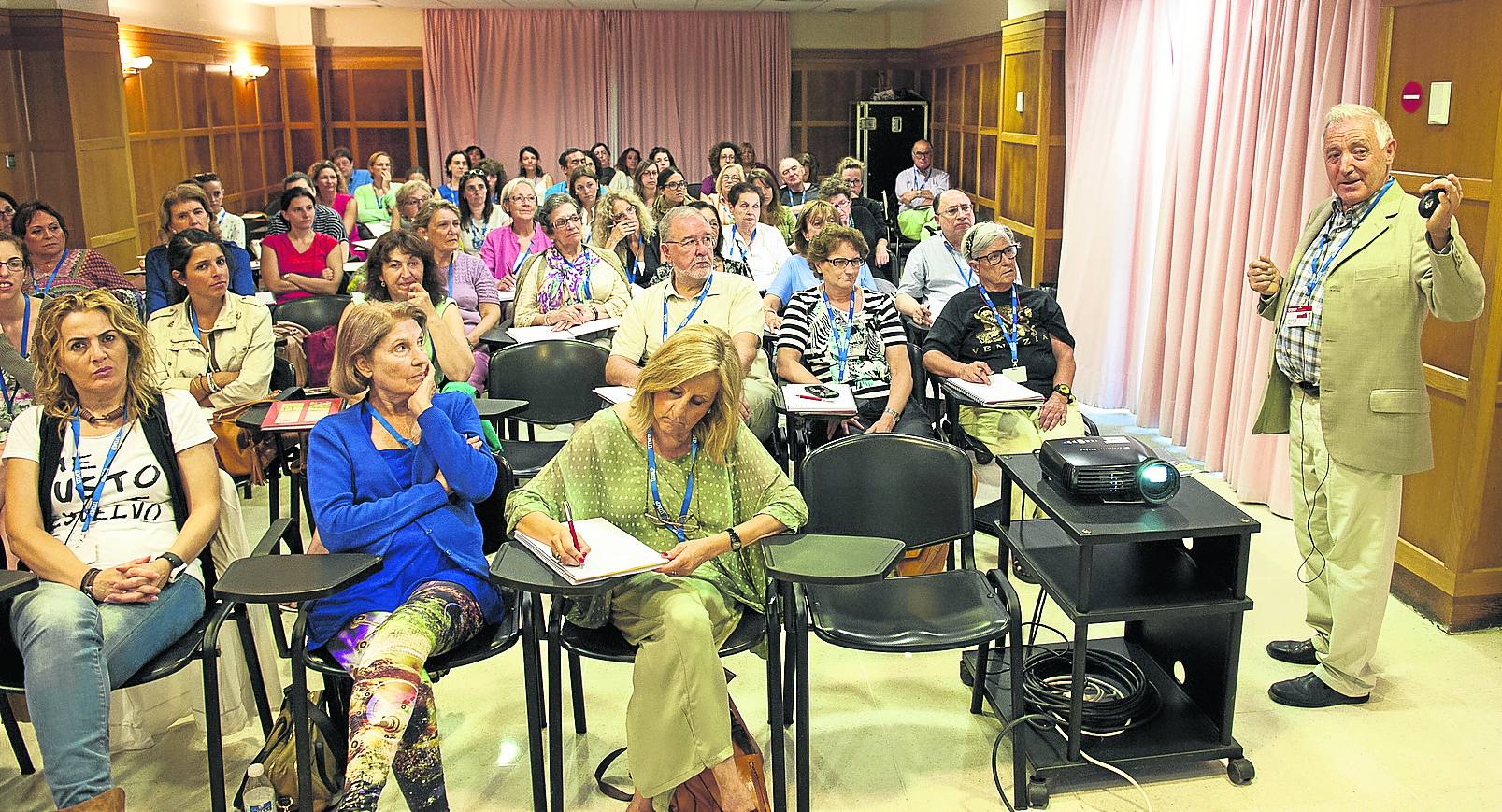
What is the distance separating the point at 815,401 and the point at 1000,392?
606 millimetres

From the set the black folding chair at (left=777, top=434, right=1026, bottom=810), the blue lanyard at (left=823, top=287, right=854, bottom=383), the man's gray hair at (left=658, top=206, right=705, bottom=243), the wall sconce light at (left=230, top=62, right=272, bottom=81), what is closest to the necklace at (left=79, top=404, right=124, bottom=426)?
the black folding chair at (left=777, top=434, right=1026, bottom=810)

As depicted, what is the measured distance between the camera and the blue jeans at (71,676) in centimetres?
253

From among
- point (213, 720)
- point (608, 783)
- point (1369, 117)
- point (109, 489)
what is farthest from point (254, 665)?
point (1369, 117)

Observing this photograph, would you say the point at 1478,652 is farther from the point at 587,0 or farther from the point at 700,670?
the point at 587,0

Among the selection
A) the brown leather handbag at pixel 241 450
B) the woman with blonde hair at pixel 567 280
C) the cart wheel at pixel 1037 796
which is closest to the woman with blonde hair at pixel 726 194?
the woman with blonde hair at pixel 567 280

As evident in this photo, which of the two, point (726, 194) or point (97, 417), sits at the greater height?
point (726, 194)

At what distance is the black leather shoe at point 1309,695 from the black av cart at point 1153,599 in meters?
0.30

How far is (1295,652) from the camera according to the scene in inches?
139

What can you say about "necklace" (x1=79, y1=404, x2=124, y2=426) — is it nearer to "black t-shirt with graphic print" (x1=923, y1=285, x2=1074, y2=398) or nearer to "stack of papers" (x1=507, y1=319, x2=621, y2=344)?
"stack of papers" (x1=507, y1=319, x2=621, y2=344)

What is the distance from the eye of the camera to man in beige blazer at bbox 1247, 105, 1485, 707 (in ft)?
10.1

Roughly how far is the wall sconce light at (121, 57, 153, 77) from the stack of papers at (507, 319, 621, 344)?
4551 millimetres

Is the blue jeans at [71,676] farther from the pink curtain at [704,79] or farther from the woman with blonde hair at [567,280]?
the pink curtain at [704,79]

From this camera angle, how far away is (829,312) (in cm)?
434

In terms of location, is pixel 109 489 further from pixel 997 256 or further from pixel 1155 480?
pixel 997 256
